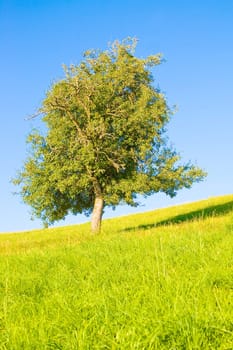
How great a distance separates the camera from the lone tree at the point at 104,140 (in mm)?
26141

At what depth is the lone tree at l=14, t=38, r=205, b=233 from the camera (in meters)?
26.1

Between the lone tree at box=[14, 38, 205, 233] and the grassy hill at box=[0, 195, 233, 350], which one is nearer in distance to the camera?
the grassy hill at box=[0, 195, 233, 350]

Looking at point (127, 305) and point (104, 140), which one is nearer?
point (127, 305)

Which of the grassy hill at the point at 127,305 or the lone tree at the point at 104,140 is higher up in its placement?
the lone tree at the point at 104,140

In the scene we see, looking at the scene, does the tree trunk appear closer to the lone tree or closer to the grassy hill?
the lone tree

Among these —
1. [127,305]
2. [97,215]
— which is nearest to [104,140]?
[97,215]

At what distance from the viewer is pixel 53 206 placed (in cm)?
2894

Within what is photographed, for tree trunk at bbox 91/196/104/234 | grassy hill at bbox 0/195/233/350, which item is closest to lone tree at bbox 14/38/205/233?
tree trunk at bbox 91/196/104/234

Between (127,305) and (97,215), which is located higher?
(97,215)

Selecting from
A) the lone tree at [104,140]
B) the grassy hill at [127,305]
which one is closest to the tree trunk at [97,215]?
the lone tree at [104,140]

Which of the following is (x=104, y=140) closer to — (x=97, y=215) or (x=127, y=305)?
(x=97, y=215)

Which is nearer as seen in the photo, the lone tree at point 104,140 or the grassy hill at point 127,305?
the grassy hill at point 127,305

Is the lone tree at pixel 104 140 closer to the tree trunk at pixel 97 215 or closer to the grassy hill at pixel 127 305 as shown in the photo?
the tree trunk at pixel 97 215

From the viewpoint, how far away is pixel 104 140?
26828 mm
